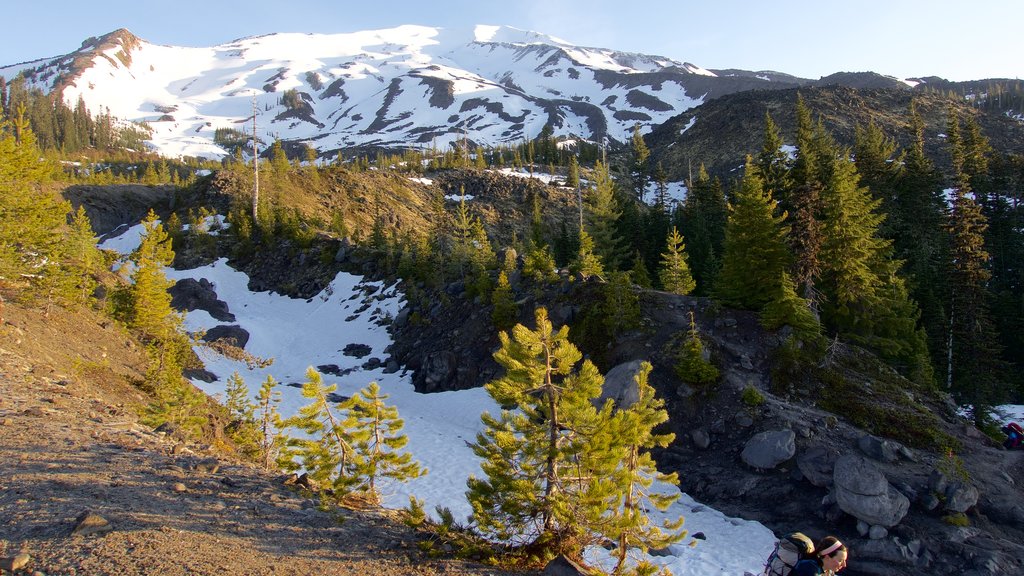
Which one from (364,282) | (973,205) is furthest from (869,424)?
(364,282)

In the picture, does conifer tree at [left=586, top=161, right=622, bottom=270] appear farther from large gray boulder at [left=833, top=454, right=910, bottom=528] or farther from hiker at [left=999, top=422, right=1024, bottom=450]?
large gray boulder at [left=833, top=454, right=910, bottom=528]

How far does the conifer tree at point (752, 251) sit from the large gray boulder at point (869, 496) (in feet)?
32.6

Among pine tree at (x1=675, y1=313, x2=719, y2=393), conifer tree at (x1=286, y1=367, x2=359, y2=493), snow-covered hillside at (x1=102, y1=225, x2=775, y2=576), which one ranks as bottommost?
snow-covered hillside at (x1=102, y1=225, x2=775, y2=576)

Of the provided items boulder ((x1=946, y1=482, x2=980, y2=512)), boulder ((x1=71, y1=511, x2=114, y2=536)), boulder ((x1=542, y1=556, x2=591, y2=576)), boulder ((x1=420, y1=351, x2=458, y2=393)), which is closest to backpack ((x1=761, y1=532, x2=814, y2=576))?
boulder ((x1=542, y1=556, x2=591, y2=576))

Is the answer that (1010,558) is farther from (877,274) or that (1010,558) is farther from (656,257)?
(656,257)

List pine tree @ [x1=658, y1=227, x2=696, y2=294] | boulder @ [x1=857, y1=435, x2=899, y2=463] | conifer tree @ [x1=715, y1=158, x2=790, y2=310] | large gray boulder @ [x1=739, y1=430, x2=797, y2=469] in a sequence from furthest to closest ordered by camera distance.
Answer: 1. pine tree @ [x1=658, y1=227, x2=696, y2=294]
2. conifer tree @ [x1=715, y1=158, x2=790, y2=310]
3. large gray boulder @ [x1=739, y1=430, x2=797, y2=469]
4. boulder @ [x1=857, y1=435, x2=899, y2=463]

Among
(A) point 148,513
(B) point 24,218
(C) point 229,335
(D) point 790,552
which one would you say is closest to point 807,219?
(D) point 790,552

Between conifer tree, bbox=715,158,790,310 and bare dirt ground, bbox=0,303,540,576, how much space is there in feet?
61.4

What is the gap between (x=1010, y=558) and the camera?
10891 mm

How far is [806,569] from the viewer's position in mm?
5098

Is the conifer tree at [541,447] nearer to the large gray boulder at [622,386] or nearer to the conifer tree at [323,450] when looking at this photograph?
the conifer tree at [323,450]

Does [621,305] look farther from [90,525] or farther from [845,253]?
[90,525]

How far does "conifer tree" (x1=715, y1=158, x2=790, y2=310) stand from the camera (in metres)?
21.4

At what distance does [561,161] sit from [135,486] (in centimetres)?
9074
